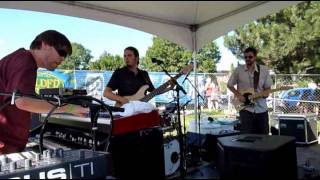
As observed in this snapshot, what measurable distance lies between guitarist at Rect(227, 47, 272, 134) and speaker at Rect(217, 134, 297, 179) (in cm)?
316

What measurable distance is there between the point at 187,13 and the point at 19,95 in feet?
5.35

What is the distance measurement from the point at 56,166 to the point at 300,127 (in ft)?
23.3

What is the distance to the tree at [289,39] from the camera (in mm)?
17656

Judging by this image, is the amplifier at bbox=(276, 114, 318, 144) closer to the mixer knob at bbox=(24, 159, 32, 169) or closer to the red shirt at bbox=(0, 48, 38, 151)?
the red shirt at bbox=(0, 48, 38, 151)

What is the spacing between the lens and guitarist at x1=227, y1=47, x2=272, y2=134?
17.5 feet

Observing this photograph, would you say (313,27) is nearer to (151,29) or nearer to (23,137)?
(151,29)

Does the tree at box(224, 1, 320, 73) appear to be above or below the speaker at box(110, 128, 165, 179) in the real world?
above

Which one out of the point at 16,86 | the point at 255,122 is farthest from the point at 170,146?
the point at 16,86

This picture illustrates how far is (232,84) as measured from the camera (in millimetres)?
5801

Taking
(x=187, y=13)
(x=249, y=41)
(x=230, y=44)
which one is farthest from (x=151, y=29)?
(x=230, y=44)

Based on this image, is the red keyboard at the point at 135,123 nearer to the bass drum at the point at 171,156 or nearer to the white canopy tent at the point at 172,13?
the white canopy tent at the point at 172,13

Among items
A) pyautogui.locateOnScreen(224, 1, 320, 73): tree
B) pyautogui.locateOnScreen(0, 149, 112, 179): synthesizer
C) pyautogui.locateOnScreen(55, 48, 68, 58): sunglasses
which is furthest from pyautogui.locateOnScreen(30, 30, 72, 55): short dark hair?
pyautogui.locateOnScreen(224, 1, 320, 73): tree

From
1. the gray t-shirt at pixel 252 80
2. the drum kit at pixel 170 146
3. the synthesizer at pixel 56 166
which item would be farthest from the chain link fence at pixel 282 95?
the synthesizer at pixel 56 166

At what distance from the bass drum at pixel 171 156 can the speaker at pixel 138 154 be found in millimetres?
1088
